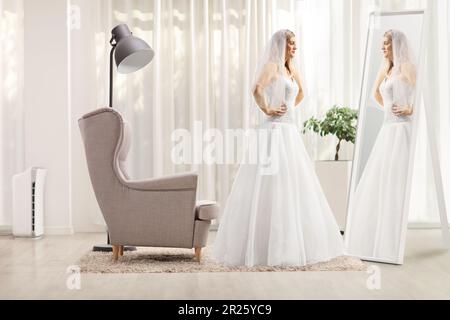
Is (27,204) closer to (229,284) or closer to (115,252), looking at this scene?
(115,252)

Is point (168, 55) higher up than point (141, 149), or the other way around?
point (168, 55)

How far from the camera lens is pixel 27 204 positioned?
6.12 metres

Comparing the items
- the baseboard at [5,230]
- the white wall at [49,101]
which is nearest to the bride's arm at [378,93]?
the white wall at [49,101]

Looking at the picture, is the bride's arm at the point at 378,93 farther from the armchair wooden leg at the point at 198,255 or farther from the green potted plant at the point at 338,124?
the armchair wooden leg at the point at 198,255

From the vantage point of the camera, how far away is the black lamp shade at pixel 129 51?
15.9ft

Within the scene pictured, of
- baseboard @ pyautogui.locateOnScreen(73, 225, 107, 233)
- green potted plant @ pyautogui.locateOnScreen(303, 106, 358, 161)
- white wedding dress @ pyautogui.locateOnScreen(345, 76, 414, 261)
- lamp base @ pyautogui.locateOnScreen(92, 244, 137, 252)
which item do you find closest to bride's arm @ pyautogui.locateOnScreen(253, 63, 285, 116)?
white wedding dress @ pyautogui.locateOnScreen(345, 76, 414, 261)

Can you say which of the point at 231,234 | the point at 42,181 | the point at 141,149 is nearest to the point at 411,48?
the point at 231,234

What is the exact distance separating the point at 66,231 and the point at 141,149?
3.43 ft

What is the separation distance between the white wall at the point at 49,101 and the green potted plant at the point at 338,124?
90.6 inches

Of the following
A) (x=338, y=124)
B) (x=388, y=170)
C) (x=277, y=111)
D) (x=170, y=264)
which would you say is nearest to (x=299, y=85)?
(x=277, y=111)

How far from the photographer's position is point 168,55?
6512 mm

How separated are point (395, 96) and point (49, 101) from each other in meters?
3.35

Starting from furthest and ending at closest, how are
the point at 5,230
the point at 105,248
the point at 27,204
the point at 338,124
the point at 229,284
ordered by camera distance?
the point at 5,230 < the point at 27,204 < the point at 338,124 < the point at 105,248 < the point at 229,284
